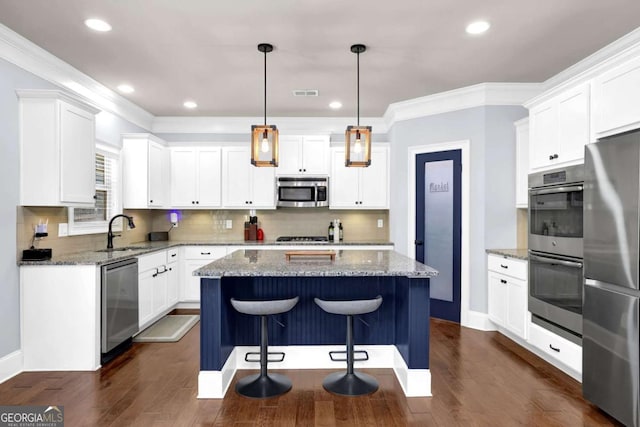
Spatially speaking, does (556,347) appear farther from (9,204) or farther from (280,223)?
(9,204)

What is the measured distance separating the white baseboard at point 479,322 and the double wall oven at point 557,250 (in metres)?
0.94

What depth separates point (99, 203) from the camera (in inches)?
173

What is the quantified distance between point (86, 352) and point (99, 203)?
1862 mm

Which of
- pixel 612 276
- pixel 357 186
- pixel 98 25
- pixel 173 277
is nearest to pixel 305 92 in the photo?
pixel 357 186

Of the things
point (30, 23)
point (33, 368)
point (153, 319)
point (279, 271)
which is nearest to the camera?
point (279, 271)

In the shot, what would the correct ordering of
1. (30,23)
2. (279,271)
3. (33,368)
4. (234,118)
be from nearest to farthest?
(279,271), (30,23), (33,368), (234,118)

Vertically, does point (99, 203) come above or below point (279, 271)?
above

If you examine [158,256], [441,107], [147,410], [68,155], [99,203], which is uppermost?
[441,107]

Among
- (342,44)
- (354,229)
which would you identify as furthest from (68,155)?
(354,229)

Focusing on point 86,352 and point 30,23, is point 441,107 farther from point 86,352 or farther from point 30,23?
point 86,352

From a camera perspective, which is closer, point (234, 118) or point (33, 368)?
point (33, 368)

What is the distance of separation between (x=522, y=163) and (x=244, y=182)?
11.6 ft

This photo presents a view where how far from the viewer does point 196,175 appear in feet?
17.9

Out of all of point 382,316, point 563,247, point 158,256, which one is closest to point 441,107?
point 563,247
